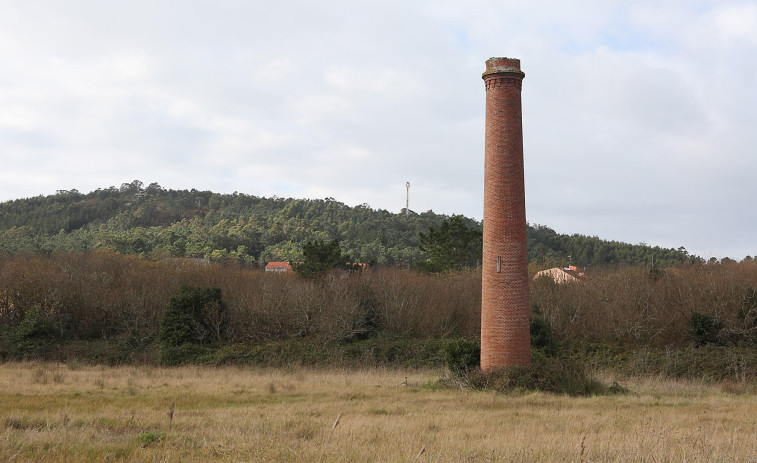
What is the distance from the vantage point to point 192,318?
2969cm

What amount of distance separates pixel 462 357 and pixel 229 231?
58.8 m

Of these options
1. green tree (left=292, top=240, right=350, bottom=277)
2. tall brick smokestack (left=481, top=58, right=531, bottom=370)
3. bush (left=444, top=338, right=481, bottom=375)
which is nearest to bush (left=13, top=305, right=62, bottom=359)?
green tree (left=292, top=240, right=350, bottom=277)

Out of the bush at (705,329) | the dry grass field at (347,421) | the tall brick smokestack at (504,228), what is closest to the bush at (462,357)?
the tall brick smokestack at (504,228)

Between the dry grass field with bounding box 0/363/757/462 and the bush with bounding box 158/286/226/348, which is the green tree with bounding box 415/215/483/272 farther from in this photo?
the dry grass field with bounding box 0/363/757/462

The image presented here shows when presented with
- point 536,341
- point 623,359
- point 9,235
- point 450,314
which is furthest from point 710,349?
point 9,235

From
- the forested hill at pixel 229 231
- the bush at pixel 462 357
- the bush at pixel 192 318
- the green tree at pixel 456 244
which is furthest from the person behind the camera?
the forested hill at pixel 229 231

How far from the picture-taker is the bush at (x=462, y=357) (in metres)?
19.5

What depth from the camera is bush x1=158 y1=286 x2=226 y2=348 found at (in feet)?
95.6

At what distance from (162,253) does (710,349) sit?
4432 centimetres

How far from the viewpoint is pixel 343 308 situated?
3122 centimetres

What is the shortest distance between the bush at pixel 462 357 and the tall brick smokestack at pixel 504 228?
38.3 inches

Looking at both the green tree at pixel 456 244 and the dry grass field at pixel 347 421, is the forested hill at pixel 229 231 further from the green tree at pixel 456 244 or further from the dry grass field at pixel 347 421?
the dry grass field at pixel 347 421

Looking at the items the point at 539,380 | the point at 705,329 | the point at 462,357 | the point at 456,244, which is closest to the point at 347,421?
the point at 539,380

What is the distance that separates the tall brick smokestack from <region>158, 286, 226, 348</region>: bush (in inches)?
646
